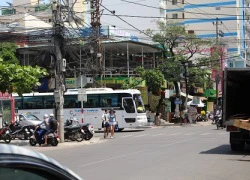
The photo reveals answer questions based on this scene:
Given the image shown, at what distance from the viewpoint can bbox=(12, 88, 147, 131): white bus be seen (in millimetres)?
31672

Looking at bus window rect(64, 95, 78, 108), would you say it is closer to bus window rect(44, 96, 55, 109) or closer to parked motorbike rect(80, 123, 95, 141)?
bus window rect(44, 96, 55, 109)

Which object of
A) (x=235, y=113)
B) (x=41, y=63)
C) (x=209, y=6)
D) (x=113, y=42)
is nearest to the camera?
(x=235, y=113)

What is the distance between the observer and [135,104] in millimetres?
31641

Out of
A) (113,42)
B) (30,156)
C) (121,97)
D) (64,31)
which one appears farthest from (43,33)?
(30,156)

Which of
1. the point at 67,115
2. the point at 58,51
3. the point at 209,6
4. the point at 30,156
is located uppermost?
the point at 209,6

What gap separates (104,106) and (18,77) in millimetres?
14216

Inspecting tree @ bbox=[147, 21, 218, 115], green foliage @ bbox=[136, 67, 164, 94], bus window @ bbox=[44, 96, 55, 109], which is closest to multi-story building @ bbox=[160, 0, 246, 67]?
tree @ bbox=[147, 21, 218, 115]

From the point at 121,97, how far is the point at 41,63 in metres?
18.3

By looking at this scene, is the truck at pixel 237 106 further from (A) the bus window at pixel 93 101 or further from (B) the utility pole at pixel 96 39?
(B) the utility pole at pixel 96 39

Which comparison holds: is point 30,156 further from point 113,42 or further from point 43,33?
point 113,42

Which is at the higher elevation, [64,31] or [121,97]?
[64,31]

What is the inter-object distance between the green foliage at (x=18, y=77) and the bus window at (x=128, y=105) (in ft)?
40.5

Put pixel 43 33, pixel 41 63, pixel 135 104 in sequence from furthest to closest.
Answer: pixel 41 63
pixel 135 104
pixel 43 33

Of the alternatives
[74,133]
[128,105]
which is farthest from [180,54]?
[74,133]
